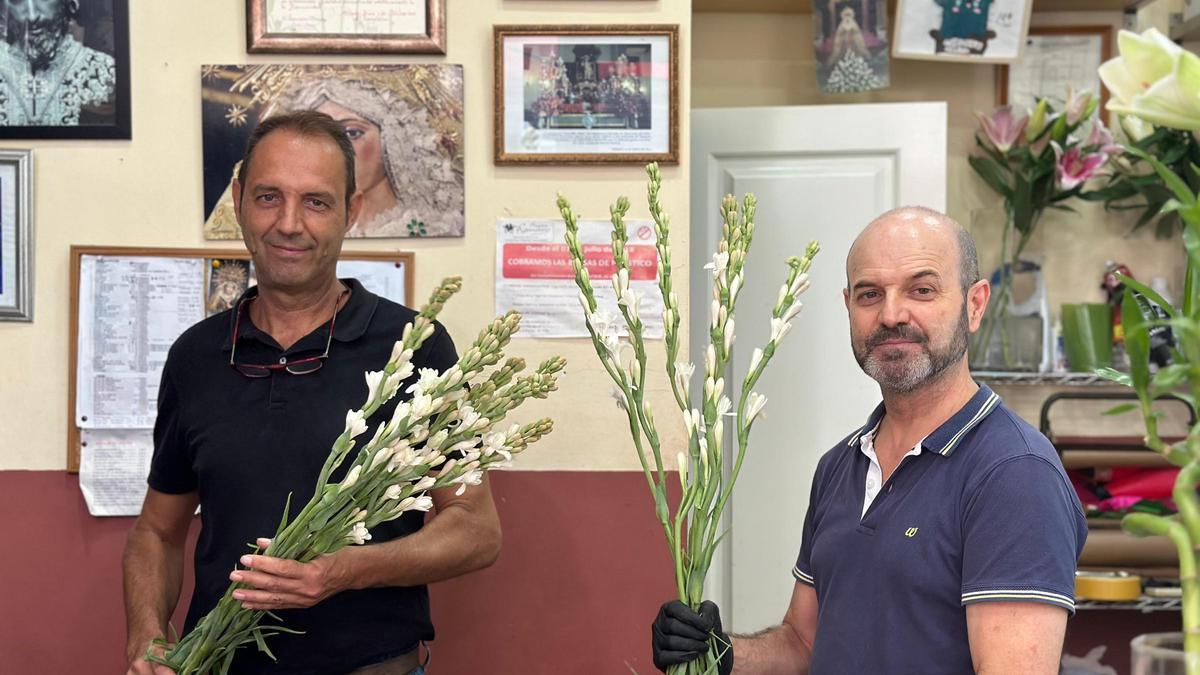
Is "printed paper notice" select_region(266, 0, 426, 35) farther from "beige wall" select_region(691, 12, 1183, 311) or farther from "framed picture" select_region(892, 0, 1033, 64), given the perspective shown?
"framed picture" select_region(892, 0, 1033, 64)

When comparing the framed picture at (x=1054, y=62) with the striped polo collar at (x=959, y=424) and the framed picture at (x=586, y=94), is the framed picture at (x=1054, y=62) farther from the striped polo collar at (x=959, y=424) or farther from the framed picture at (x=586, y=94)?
the striped polo collar at (x=959, y=424)

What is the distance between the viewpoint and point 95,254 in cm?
254

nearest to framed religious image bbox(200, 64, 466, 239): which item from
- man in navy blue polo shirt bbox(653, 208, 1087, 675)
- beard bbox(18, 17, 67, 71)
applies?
beard bbox(18, 17, 67, 71)

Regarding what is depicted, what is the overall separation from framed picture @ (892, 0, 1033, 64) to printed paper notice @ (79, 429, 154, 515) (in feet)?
7.04

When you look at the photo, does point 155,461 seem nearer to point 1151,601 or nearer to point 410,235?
point 410,235

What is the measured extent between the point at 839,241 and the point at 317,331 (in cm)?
159

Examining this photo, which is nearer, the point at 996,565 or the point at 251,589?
the point at 996,565

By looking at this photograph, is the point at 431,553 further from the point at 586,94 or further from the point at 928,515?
the point at 586,94

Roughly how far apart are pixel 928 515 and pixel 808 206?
1691mm

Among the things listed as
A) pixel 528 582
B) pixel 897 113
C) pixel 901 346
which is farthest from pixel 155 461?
pixel 897 113

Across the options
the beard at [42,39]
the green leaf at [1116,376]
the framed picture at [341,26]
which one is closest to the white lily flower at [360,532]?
the green leaf at [1116,376]

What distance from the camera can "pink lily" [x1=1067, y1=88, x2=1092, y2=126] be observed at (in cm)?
327

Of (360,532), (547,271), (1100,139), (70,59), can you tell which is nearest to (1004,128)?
(1100,139)

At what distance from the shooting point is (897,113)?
313 centimetres
